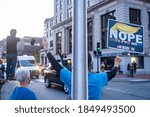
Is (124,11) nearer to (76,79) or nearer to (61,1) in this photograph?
(61,1)

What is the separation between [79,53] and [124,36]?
1479 mm

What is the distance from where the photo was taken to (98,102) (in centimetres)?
267

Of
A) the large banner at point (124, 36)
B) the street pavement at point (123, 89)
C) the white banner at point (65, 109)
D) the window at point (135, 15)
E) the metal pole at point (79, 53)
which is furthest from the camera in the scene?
the window at point (135, 15)

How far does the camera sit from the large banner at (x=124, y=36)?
10.7ft

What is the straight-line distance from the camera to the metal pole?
1.98 m

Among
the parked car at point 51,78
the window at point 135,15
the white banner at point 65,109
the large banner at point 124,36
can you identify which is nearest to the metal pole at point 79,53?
the white banner at point 65,109

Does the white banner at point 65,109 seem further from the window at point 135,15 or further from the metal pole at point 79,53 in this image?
the window at point 135,15

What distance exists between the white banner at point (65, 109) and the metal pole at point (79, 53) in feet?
1.90

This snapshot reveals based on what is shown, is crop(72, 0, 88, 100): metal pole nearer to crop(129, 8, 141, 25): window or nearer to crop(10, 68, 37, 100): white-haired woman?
crop(10, 68, 37, 100): white-haired woman

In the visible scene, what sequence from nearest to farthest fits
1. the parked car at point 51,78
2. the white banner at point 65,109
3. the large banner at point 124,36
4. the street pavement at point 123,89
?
the white banner at point 65,109, the large banner at point 124,36, the street pavement at point 123,89, the parked car at point 51,78

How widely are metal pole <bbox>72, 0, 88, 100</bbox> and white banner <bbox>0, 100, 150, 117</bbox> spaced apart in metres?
0.58

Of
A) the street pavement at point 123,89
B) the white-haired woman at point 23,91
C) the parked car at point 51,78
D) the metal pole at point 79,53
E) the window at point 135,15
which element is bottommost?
the street pavement at point 123,89

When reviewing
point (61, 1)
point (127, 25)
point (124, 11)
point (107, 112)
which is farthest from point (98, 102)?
point (124, 11)

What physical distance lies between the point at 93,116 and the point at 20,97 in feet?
2.39
